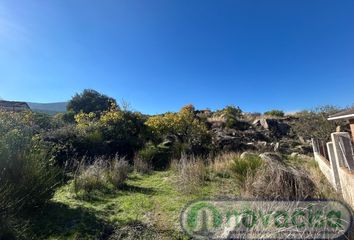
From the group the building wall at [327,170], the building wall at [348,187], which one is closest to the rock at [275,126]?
the building wall at [327,170]

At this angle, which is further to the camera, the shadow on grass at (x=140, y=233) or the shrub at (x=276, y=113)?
the shrub at (x=276, y=113)

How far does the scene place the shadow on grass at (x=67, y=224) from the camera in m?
3.65

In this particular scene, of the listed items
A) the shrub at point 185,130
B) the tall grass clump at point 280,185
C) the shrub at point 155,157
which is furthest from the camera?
the shrub at point 185,130

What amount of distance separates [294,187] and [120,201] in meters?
3.68

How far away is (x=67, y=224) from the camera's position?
13.4 feet

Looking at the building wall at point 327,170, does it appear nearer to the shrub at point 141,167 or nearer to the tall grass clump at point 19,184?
the shrub at point 141,167

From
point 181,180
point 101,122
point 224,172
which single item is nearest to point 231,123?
point 101,122

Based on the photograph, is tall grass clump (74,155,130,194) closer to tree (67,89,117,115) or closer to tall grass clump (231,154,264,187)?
tall grass clump (231,154,264,187)

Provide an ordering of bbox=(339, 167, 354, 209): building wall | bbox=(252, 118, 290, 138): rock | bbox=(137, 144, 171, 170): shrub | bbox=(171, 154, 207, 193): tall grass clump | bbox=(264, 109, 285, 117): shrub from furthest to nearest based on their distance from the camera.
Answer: bbox=(264, 109, 285, 117): shrub → bbox=(252, 118, 290, 138): rock → bbox=(137, 144, 171, 170): shrub → bbox=(171, 154, 207, 193): tall grass clump → bbox=(339, 167, 354, 209): building wall

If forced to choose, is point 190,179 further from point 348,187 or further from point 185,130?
point 185,130

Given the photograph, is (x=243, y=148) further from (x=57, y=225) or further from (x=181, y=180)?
(x=57, y=225)

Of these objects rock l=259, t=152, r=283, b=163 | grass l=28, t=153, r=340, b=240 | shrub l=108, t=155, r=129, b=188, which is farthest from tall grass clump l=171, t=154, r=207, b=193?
rock l=259, t=152, r=283, b=163

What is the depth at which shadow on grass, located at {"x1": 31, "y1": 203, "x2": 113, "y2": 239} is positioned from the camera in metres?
3.65

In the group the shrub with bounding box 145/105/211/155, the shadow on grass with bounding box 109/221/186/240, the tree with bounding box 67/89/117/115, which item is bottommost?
the shadow on grass with bounding box 109/221/186/240
